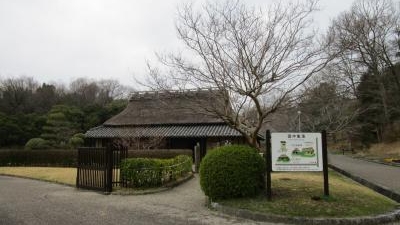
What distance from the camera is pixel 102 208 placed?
898 cm

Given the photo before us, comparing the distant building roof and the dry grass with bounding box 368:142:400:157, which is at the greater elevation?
the distant building roof

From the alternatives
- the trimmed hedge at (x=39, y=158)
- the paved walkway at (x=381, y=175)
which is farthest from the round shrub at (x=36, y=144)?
the paved walkway at (x=381, y=175)

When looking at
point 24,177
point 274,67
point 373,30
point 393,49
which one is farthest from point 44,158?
point 393,49

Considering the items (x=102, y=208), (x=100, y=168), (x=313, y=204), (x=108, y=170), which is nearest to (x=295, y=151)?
(x=313, y=204)

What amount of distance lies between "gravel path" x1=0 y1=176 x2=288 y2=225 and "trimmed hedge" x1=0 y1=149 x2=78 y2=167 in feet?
40.8

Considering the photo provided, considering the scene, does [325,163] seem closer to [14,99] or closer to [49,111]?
[49,111]

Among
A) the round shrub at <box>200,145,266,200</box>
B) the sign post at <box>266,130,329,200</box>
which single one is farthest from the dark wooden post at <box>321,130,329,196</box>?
the round shrub at <box>200,145,266,200</box>

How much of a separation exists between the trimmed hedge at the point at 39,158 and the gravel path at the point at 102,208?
40.8 feet

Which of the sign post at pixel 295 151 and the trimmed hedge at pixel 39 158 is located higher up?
the sign post at pixel 295 151

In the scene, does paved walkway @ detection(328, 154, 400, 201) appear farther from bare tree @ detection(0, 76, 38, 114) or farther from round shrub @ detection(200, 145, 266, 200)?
bare tree @ detection(0, 76, 38, 114)

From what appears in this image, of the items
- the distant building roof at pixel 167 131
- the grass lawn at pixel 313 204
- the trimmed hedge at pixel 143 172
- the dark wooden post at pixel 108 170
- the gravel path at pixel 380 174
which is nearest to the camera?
the grass lawn at pixel 313 204

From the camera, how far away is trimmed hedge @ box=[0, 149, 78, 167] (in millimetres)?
24672

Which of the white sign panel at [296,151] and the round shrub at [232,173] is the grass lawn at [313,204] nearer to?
the round shrub at [232,173]

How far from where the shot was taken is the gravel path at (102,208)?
25.0ft
